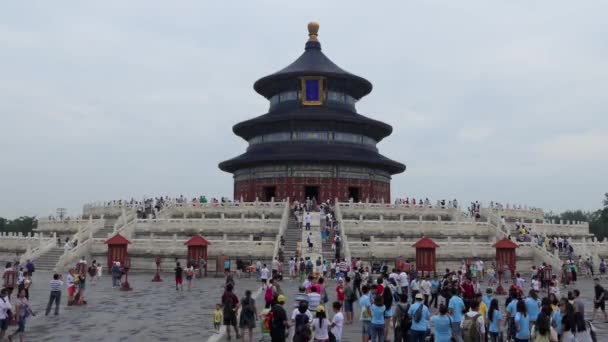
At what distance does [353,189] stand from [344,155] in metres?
3.58

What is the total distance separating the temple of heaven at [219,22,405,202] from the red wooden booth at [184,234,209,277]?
20.6 m

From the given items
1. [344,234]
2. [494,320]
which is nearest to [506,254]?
[344,234]

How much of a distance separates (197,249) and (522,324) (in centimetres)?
2228

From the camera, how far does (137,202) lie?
49.7 meters

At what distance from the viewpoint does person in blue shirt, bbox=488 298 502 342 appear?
13188 mm

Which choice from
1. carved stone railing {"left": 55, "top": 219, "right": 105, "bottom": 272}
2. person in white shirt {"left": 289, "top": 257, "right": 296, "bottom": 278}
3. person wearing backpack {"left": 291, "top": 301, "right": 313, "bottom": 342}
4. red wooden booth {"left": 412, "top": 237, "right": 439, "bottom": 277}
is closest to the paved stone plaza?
person in white shirt {"left": 289, "top": 257, "right": 296, "bottom": 278}

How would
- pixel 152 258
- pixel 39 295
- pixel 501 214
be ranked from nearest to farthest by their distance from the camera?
pixel 39 295, pixel 152 258, pixel 501 214

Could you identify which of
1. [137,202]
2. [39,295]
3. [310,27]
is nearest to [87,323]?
[39,295]

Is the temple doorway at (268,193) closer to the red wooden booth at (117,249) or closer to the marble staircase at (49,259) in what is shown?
the marble staircase at (49,259)

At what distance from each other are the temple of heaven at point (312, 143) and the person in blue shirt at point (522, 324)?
3775 cm

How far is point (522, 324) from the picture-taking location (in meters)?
12.2

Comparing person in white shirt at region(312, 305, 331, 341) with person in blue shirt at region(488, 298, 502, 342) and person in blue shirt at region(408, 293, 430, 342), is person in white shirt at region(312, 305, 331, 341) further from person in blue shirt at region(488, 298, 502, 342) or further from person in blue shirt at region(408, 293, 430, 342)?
person in blue shirt at region(488, 298, 502, 342)

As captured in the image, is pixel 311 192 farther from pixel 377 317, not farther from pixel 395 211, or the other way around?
pixel 377 317

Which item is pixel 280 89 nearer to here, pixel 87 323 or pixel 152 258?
pixel 152 258
